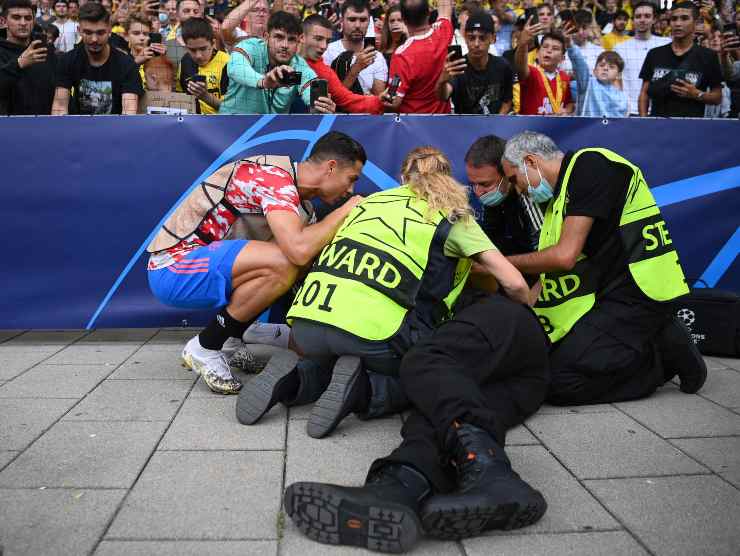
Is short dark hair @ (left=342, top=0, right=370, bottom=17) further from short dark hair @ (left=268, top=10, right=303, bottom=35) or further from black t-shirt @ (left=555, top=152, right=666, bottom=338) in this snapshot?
black t-shirt @ (left=555, top=152, right=666, bottom=338)

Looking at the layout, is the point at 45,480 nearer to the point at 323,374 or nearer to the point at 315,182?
the point at 323,374

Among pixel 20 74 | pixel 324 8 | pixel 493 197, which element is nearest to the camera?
pixel 493 197

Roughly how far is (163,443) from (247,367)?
4.00 ft

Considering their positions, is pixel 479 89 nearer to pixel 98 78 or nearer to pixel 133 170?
pixel 133 170

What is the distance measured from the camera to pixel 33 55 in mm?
5441

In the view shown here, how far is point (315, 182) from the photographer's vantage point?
4148 millimetres

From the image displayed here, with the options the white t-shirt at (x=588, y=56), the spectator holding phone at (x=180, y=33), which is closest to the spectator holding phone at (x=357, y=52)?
the spectator holding phone at (x=180, y=33)

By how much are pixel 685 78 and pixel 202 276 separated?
4.49 meters

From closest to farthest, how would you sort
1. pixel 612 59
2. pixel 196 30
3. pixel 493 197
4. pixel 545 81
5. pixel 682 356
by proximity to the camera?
1. pixel 682 356
2. pixel 493 197
3. pixel 196 30
4. pixel 545 81
5. pixel 612 59

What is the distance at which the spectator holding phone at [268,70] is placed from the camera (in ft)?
17.3

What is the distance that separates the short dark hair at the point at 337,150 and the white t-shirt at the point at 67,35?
250 inches

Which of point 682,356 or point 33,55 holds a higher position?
point 33,55

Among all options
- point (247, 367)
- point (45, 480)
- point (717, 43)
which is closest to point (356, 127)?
point (247, 367)

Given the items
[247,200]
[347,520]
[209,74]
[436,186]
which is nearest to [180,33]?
[209,74]
